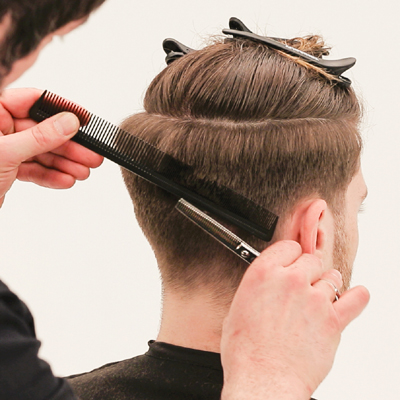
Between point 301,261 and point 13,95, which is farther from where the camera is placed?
point 13,95

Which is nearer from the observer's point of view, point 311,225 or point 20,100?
point 311,225

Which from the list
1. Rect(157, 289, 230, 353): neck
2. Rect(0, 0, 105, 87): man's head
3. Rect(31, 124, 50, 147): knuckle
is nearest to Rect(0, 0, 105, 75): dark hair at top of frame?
Rect(0, 0, 105, 87): man's head

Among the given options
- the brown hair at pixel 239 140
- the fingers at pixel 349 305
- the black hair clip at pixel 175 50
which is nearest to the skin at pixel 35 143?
the brown hair at pixel 239 140

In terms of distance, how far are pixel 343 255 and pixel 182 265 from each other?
41 cm

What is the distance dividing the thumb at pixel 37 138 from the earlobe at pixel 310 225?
0.56 m

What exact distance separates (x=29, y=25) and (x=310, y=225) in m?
0.72

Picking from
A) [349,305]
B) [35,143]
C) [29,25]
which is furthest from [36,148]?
[349,305]

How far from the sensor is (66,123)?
1.25 metres

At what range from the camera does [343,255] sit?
143cm

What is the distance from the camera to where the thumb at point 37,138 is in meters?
1.21

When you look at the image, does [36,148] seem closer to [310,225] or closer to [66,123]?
[66,123]

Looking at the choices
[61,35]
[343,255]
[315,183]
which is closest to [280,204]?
Answer: [315,183]

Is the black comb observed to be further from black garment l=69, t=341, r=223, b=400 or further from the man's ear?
black garment l=69, t=341, r=223, b=400

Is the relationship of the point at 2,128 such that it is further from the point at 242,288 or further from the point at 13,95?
the point at 242,288
